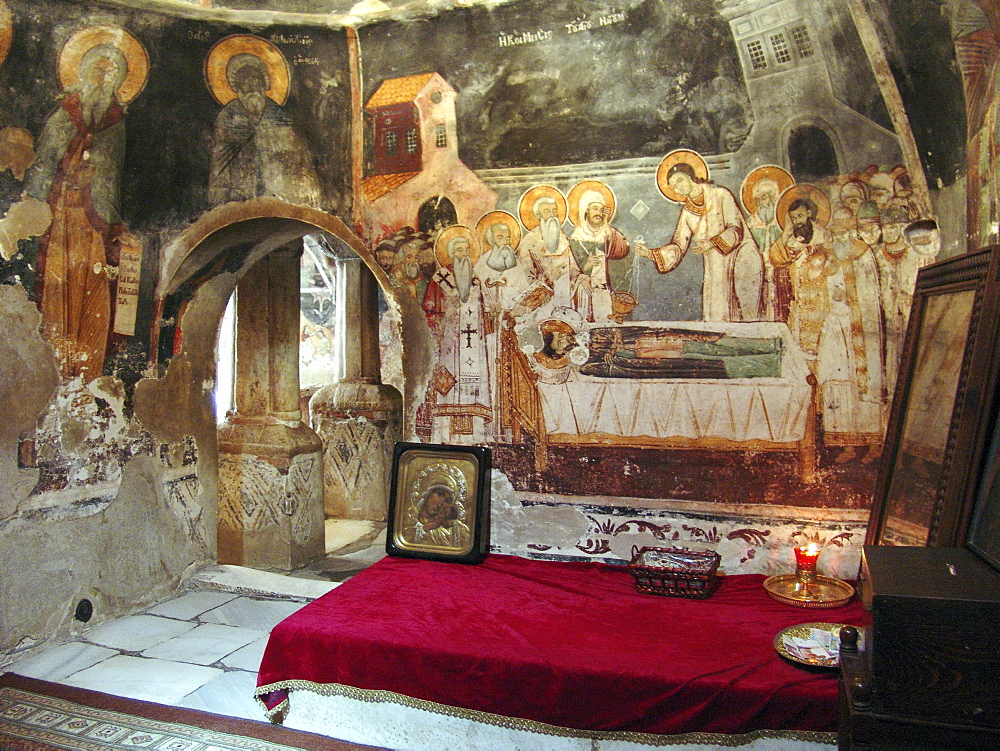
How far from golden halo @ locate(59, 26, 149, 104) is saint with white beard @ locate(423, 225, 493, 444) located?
212cm

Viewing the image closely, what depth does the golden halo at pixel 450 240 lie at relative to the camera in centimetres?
508

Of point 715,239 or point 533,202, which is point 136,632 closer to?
point 533,202

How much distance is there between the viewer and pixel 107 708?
3.97m

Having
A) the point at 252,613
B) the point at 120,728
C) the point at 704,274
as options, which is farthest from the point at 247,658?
the point at 704,274

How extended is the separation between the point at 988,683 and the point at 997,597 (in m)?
0.24

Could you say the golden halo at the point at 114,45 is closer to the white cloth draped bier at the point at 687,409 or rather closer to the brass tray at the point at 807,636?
the white cloth draped bier at the point at 687,409

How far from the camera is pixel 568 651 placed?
3.57 m

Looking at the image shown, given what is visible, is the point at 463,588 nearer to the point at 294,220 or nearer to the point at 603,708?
the point at 603,708

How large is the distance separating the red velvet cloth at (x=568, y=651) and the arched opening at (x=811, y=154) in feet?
7.89

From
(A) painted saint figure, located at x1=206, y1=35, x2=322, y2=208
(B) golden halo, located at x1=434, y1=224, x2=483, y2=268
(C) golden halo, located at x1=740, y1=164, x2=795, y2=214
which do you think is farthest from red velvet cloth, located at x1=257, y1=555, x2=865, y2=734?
(A) painted saint figure, located at x1=206, y1=35, x2=322, y2=208

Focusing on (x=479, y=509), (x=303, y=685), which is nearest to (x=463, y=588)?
(x=479, y=509)

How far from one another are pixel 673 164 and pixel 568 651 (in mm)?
2910

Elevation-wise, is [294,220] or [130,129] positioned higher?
[130,129]


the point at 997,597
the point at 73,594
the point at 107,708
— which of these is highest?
the point at 997,597
